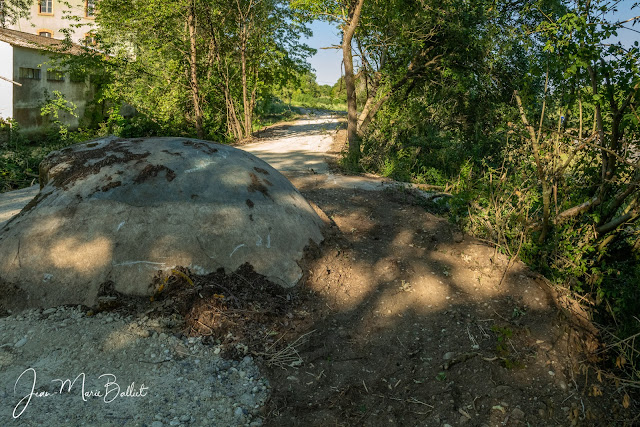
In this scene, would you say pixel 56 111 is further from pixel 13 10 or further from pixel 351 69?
pixel 13 10

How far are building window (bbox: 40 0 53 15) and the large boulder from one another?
37022 millimetres

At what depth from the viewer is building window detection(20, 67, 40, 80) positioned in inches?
691

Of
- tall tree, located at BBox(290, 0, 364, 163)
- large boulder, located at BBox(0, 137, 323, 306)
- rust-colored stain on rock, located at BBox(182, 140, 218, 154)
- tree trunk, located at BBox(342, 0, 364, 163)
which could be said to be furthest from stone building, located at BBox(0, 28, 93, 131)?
large boulder, located at BBox(0, 137, 323, 306)

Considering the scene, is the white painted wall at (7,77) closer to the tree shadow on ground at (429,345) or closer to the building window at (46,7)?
the tree shadow on ground at (429,345)

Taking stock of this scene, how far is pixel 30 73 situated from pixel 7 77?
1.40 metres

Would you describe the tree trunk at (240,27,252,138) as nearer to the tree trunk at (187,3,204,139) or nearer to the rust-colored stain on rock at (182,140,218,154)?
the tree trunk at (187,3,204,139)

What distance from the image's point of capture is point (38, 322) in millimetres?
3826

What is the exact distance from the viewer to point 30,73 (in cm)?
1806

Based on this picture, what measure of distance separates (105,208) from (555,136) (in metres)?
4.40

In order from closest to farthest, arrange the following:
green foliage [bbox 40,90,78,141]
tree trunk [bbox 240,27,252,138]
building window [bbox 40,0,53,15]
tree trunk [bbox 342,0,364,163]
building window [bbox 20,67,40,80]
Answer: tree trunk [bbox 342,0,364,163]
green foliage [bbox 40,90,78,141]
tree trunk [bbox 240,27,252,138]
building window [bbox 20,67,40,80]
building window [bbox 40,0,53,15]

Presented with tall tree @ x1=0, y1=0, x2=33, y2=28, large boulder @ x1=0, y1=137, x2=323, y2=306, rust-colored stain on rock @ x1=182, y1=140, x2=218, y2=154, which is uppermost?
tall tree @ x1=0, y1=0, x2=33, y2=28

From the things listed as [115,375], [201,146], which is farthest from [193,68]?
[115,375]

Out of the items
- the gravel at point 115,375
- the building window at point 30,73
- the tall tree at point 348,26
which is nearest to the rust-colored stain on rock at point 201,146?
the gravel at point 115,375

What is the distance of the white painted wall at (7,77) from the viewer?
54.5 feet
